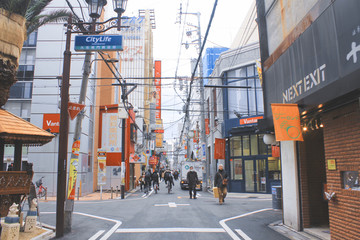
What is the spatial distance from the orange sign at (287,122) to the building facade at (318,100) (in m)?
0.28

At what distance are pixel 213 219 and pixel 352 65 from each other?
7.05m

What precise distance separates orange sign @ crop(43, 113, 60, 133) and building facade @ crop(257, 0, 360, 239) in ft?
49.4

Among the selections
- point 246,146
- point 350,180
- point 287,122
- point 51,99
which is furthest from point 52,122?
point 350,180

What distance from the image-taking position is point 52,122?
20781 millimetres

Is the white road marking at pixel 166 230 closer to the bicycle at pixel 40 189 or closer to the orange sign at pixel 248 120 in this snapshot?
the bicycle at pixel 40 189

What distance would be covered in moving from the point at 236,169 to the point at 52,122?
14.0 meters

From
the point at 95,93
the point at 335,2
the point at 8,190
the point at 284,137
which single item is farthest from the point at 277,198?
the point at 95,93

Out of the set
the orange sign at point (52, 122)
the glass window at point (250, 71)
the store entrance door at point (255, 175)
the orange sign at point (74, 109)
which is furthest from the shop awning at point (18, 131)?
the glass window at point (250, 71)

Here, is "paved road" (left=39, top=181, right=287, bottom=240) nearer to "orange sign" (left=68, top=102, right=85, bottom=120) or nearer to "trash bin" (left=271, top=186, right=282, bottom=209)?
Result: "trash bin" (left=271, top=186, right=282, bottom=209)

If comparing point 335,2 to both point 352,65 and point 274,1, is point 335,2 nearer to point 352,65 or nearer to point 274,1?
point 352,65

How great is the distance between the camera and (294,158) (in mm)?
9039

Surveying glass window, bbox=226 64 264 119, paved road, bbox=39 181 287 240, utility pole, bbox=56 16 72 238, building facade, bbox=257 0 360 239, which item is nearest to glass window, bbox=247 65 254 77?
glass window, bbox=226 64 264 119

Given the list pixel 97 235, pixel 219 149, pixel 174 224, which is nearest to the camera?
pixel 97 235

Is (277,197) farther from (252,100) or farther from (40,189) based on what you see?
(40,189)
